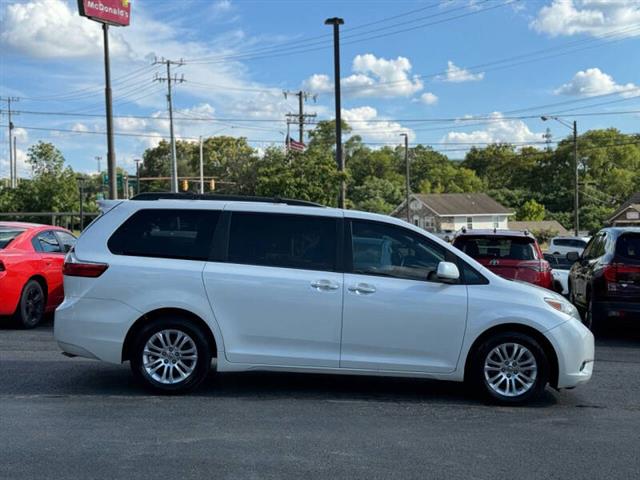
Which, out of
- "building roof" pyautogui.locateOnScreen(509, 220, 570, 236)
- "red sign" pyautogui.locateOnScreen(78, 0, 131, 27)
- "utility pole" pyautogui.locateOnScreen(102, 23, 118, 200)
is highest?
"red sign" pyautogui.locateOnScreen(78, 0, 131, 27)

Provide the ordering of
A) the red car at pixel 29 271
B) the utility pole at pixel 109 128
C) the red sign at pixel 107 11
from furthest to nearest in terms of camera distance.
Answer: the red sign at pixel 107 11, the utility pole at pixel 109 128, the red car at pixel 29 271

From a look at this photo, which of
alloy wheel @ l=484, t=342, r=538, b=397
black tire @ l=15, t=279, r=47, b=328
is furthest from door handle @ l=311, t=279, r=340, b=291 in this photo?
black tire @ l=15, t=279, r=47, b=328

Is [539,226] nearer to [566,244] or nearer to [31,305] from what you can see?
[566,244]

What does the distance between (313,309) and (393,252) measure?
91 cm

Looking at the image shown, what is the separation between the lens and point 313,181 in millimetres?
25875

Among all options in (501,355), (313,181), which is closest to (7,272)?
(501,355)

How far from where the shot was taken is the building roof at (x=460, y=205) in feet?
265

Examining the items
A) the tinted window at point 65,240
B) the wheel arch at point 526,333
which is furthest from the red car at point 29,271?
the wheel arch at point 526,333

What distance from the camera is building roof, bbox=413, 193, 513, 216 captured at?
3184 inches

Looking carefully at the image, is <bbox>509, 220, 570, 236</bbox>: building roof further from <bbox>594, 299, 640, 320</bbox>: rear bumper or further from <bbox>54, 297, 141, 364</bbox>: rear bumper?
<bbox>54, 297, 141, 364</bbox>: rear bumper

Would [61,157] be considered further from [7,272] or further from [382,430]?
[382,430]

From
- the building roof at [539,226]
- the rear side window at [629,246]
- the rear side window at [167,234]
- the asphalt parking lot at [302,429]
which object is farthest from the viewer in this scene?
the building roof at [539,226]

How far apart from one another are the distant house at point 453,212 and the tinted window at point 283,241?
71543 mm

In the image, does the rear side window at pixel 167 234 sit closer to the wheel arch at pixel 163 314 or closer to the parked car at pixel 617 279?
the wheel arch at pixel 163 314
